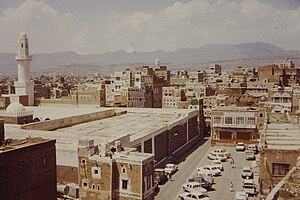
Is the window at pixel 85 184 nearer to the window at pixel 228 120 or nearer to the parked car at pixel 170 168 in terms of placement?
the parked car at pixel 170 168

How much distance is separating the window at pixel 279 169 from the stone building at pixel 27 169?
7.86 metres

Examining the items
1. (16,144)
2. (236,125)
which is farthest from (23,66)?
(16,144)

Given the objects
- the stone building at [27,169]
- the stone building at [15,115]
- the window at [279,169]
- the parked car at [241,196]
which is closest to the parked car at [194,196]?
the parked car at [241,196]

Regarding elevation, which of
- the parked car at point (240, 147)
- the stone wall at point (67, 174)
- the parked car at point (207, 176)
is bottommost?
the parked car at point (207, 176)

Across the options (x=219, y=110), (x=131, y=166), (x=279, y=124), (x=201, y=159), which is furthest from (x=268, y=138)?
(x=219, y=110)

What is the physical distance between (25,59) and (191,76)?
33.3 m

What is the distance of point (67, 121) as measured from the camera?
27.5 m

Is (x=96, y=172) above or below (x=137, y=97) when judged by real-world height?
below

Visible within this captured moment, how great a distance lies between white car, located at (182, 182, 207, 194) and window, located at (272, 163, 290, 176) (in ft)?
16.4

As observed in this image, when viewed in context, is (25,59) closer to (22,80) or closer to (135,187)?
(22,80)

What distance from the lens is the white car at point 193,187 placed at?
1933 cm

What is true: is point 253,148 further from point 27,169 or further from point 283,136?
point 27,169

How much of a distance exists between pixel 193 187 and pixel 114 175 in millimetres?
6320

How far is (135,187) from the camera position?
575 inches
